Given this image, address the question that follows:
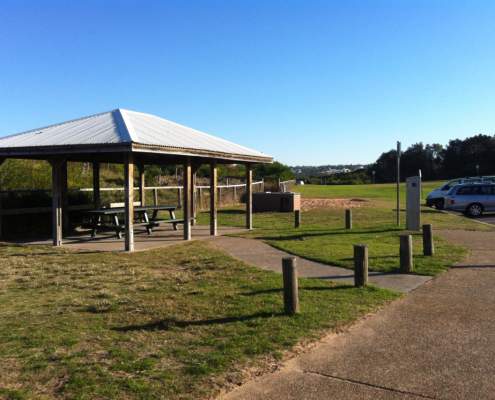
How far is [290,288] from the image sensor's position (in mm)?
6441

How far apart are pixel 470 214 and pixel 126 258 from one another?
62.6 feet

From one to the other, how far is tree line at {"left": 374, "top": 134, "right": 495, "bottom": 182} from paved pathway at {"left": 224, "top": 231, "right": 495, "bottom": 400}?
3766 inches

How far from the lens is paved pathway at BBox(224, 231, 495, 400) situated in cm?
426

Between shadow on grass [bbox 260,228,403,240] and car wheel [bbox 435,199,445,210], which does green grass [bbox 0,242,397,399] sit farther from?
car wheel [bbox 435,199,445,210]

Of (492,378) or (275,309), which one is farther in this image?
(275,309)

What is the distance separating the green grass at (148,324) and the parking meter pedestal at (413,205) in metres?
7.85

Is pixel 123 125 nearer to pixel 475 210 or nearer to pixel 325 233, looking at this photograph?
pixel 325 233

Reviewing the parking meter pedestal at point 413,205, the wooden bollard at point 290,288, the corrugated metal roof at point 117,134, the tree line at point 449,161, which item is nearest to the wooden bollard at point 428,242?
the parking meter pedestal at point 413,205

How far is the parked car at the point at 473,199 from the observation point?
25.1 meters

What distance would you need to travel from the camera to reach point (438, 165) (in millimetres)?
112375

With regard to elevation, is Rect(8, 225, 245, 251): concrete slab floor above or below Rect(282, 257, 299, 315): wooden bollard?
below


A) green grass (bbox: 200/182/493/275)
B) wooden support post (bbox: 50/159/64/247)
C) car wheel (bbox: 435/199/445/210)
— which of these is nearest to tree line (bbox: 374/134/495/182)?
car wheel (bbox: 435/199/445/210)

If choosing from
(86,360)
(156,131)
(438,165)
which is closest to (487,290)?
(86,360)

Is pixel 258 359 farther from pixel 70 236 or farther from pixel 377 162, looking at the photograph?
pixel 377 162
